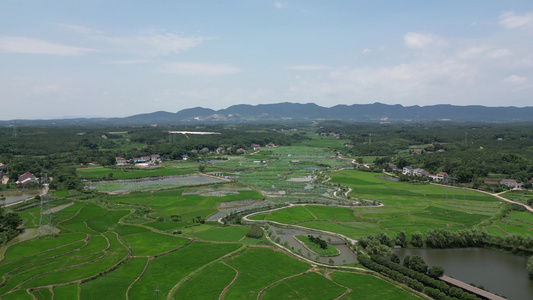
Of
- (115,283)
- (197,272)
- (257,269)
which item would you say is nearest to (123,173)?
(115,283)

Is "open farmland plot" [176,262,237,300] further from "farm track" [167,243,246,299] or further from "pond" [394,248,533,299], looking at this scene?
"pond" [394,248,533,299]

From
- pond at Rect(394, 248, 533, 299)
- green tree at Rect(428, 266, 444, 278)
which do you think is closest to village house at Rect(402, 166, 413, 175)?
pond at Rect(394, 248, 533, 299)

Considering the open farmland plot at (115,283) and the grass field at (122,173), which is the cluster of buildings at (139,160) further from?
the open farmland plot at (115,283)

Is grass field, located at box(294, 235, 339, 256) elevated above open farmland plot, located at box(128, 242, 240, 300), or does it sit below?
below

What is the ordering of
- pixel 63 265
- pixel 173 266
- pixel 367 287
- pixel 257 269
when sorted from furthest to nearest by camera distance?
pixel 173 266, pixel 257 269, pixel 63 265, pixel 367 287

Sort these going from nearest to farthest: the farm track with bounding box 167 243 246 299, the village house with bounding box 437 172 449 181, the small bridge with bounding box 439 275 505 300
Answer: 1. the small bridge with bounding box 439 275 505 300
2. the farm track with bounding box 167 243 246 299
3. the village house with bounding box 437 172 449 181

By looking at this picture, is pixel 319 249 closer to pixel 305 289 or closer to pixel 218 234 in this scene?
pixel 305 289

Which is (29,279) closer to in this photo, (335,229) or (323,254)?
(323,254)

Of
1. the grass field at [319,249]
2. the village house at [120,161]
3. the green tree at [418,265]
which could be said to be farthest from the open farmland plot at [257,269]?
the village house at [120,161]

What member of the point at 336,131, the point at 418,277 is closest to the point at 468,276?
the point at 418,277
